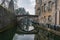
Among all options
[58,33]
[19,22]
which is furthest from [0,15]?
[19,22]

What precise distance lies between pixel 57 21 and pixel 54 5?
6.64 feet

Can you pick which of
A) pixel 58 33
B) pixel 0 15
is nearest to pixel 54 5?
pixel 0 15

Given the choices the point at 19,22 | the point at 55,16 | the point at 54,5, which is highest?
the point at 54,5

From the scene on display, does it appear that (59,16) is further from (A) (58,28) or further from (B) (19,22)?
(B) (19,22)

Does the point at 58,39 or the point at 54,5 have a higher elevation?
the point at 54,5

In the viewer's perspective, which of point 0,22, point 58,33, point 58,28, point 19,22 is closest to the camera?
point 58,33

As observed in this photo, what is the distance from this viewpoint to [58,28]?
816 centimetres

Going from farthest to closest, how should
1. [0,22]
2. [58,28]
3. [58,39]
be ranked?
[0,22] → [58,28] → [58,39]

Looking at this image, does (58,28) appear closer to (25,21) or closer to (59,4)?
(59,4)

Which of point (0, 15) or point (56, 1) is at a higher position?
point (56, 1)

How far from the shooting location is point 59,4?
41.9ft

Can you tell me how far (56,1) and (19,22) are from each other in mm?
15165

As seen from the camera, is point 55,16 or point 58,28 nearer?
point 58,28

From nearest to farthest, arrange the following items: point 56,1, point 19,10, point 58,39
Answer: point 58,39 < point 56,1 < point 19,10
